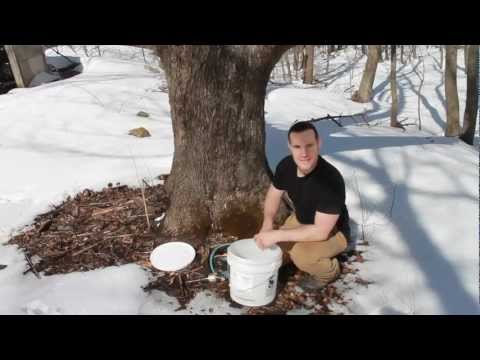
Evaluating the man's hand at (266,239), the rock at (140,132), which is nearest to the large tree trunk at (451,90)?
the rock at (140,132)

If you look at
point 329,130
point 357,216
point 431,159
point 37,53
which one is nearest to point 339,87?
point 329,130

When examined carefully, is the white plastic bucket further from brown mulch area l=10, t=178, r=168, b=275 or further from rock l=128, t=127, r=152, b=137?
rock l=128, t=127, r=152, b=137

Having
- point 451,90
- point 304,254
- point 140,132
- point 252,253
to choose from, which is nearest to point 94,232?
point 252,253

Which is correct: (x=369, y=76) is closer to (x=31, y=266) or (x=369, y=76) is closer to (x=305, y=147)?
(x=305, y=147)

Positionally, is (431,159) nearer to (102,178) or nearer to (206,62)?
(206,62)

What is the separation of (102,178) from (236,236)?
6.09 ft

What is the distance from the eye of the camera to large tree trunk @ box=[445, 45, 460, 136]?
816cm

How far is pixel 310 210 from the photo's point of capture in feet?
8.57

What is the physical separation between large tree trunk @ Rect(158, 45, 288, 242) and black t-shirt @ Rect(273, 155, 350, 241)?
475 millimetres

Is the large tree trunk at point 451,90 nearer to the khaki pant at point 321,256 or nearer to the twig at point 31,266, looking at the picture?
the khaki pant at point 321,256

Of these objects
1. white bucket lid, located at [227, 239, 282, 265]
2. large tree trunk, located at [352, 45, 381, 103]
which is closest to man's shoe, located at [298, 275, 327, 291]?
white bucket lid, located at [227, 239, 282, 265]

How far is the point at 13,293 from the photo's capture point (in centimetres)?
263

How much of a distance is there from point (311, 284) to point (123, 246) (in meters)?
1.62

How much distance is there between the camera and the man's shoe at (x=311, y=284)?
2.67 m
